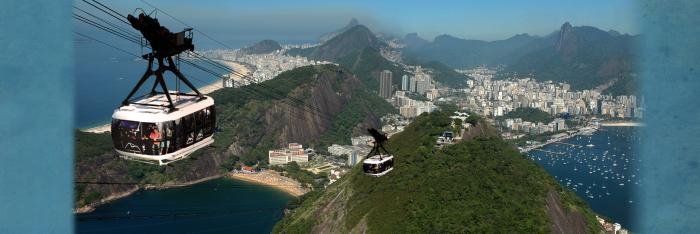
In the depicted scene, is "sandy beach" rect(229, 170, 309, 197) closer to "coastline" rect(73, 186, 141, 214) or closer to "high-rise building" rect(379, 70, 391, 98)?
"coastline" rect(73, 186, 141, 214)

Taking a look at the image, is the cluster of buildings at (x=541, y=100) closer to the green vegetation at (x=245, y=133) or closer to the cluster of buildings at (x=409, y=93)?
the cluster of buildings at (x=409, y=93)

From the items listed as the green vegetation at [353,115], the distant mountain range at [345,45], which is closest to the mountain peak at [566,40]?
the distant mountain range at [345,45]

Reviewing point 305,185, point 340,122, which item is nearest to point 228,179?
point 305,185

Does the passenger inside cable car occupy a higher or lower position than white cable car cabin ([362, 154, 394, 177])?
higher

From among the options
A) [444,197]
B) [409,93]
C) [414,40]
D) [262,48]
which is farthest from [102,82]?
[414,40]

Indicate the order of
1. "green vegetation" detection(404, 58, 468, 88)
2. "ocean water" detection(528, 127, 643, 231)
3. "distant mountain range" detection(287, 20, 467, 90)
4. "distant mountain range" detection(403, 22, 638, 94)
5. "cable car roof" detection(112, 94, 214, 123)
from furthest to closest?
"green vegetation" detection(404, 58, 468, 88), "distant mountain range" detection(403, 22, 638, 94), "distant mountain range" detection(287, 20, 467, 90), "ocean water" detection(528, 127, 643, 231), "cable car roof" detection(112, 94, 214, 123)

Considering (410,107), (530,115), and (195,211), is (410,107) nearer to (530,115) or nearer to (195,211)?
(530,115)

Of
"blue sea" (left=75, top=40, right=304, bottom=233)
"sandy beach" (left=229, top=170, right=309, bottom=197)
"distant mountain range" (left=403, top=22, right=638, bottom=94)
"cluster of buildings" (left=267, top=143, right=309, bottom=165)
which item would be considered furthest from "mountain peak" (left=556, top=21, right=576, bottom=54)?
"blue sea" (left=75, top=40, right=304, bottom=233)
